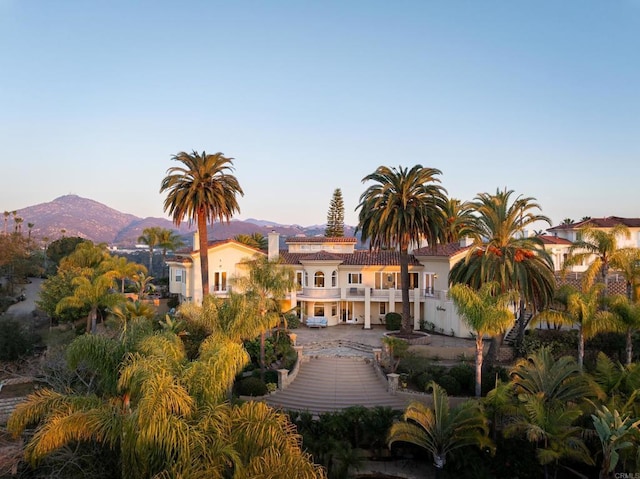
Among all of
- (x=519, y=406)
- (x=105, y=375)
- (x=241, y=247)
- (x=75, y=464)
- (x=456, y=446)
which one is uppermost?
(x=241, y=247)

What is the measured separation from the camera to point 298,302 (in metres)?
36.3

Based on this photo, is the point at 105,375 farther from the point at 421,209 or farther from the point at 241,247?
the point at 241,247

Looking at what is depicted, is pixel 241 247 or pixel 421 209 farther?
pixel 241 247

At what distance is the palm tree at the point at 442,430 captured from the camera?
15062 mm

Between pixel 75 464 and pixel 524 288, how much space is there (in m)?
20.1

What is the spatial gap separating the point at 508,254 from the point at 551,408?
7918 millimetres

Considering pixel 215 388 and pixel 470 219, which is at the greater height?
pixel 470 219

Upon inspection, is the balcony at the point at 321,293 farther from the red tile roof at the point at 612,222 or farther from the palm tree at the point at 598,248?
the red tile roof at the point at 612,222

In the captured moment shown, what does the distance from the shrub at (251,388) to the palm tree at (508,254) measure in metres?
12.6

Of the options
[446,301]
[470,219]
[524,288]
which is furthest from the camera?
[446,301]

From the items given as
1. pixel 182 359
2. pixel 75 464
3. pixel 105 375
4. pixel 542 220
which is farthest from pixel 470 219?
pixel 75 464

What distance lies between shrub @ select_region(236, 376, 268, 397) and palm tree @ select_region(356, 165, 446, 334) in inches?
474

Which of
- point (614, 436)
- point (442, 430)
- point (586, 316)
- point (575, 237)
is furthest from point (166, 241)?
point (614, 436)

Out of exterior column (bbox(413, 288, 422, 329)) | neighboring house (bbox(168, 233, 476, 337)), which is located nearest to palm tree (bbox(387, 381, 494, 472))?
exterior column (bbox(413, 288, 422, 329))
